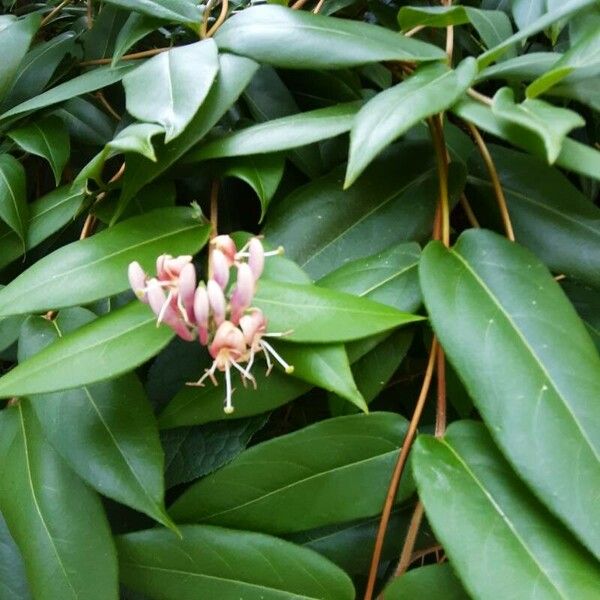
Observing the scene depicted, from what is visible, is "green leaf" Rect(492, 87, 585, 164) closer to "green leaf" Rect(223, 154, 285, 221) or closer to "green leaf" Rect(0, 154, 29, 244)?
"green leaf" Rect(223, 154, 285, 221)

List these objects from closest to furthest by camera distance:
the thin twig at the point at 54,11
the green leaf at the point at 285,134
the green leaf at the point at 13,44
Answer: the green leaf at the point at 285,134 < the green leaf at the point at 13,44 < the thin twig at the point at 54,11

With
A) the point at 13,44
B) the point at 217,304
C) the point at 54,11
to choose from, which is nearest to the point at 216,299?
the point at 217,304

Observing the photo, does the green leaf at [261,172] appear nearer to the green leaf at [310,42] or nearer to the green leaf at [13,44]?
the green leaf at [310,42]

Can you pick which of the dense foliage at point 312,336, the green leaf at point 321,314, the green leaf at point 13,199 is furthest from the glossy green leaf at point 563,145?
the green leaf at point 13,199

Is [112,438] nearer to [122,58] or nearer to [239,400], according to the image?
[239,400]

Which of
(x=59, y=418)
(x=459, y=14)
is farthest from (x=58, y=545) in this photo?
(x=459, y=14)

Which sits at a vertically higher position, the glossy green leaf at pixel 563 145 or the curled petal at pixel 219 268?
the glossy green leaf at pixel 563 145
